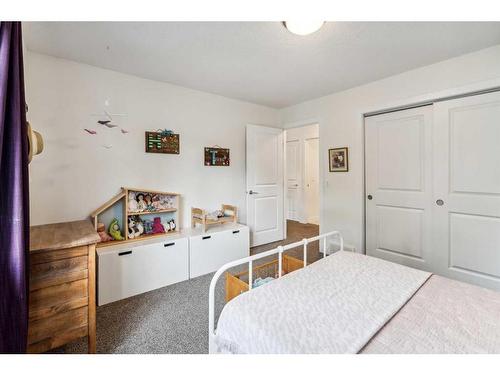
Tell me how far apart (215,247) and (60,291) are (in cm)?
160

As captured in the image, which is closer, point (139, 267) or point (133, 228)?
point (139, 267)

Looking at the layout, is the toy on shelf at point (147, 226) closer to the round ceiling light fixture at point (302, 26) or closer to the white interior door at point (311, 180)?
the round ceiling light fixture at point (302, 26)

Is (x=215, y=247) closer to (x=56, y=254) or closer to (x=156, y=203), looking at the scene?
(x=156, y=203)

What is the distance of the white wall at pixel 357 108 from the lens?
2162 mm

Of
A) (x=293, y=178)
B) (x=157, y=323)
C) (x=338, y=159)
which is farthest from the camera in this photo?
(x=293, y=178)

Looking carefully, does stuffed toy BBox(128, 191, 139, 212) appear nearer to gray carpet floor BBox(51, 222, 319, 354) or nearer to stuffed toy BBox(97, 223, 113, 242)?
stuffed toy BBox(97, 223, 113, 242)

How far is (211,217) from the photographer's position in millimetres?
2900

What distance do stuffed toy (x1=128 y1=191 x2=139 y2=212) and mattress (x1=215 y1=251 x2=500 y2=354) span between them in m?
1.85

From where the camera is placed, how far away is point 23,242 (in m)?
1.08

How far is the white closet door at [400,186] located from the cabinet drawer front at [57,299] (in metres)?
3.00

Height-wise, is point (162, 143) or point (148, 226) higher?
point (162, 143)

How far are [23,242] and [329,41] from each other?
2.44m

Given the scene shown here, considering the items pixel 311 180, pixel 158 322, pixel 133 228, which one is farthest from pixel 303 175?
pixel 158 322
